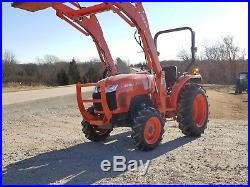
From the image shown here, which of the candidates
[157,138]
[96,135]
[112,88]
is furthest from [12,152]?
[157,138]

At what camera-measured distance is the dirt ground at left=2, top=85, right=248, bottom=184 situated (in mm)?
4688

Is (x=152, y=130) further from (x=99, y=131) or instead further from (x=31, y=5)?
(x=31, y=5)

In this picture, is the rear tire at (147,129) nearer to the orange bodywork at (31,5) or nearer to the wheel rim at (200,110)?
the wheel rim at (200,110)

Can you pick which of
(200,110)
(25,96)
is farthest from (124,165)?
(25,96)

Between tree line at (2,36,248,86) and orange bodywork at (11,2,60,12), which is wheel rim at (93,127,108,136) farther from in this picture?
tree line at (2,36,248,86)

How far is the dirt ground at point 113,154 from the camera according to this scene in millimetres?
4688

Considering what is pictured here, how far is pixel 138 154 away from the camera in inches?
231

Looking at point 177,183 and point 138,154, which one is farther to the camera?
point 138,154

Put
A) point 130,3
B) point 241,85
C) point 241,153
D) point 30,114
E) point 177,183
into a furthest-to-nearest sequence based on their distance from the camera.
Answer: point 241,85, point 30,114, point 130,3, point 241,153, point 177,183

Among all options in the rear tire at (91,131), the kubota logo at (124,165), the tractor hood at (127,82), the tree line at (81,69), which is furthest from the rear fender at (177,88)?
the tree line at (81,69)

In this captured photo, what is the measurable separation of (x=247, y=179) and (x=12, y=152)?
3.96 metres

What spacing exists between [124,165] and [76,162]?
0.80 metres

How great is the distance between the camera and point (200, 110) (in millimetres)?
7621

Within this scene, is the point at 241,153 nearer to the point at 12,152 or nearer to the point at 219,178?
the point at 219,178
